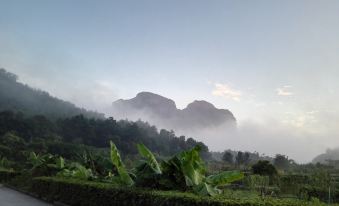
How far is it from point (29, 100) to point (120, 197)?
122208 mm

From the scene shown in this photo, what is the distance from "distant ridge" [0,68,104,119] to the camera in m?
115

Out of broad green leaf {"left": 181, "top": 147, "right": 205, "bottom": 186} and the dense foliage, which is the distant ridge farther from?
broad green leaf {"left": 181, "top": 147, "right": 205, "bottom": 186}

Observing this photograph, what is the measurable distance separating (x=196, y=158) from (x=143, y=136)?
89.4 m

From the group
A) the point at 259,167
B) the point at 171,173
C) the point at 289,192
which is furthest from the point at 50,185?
the point at 259,167

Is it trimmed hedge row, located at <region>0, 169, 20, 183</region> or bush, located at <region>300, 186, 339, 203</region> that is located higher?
bush, located at <region>300, 186, 339, 203</region>

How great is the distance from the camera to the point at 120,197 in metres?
9.72

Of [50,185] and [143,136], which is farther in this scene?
[143,136]

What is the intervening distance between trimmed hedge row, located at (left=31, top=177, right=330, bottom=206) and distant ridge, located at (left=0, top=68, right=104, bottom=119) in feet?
328

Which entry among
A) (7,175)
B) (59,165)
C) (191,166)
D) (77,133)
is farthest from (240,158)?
(191,166)

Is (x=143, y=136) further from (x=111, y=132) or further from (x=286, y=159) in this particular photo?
(x=286, y=159)

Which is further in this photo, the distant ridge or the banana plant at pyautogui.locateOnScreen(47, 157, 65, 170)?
the distant ridge

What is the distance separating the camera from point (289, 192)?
23.5 metres

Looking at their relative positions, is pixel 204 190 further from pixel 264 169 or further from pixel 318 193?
pixel 264 169

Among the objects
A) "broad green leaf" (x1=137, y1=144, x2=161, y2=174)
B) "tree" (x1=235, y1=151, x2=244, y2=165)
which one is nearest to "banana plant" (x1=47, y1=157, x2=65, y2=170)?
"broad green leaf" (x1=137, y1=144, x2=161, y2=174)
